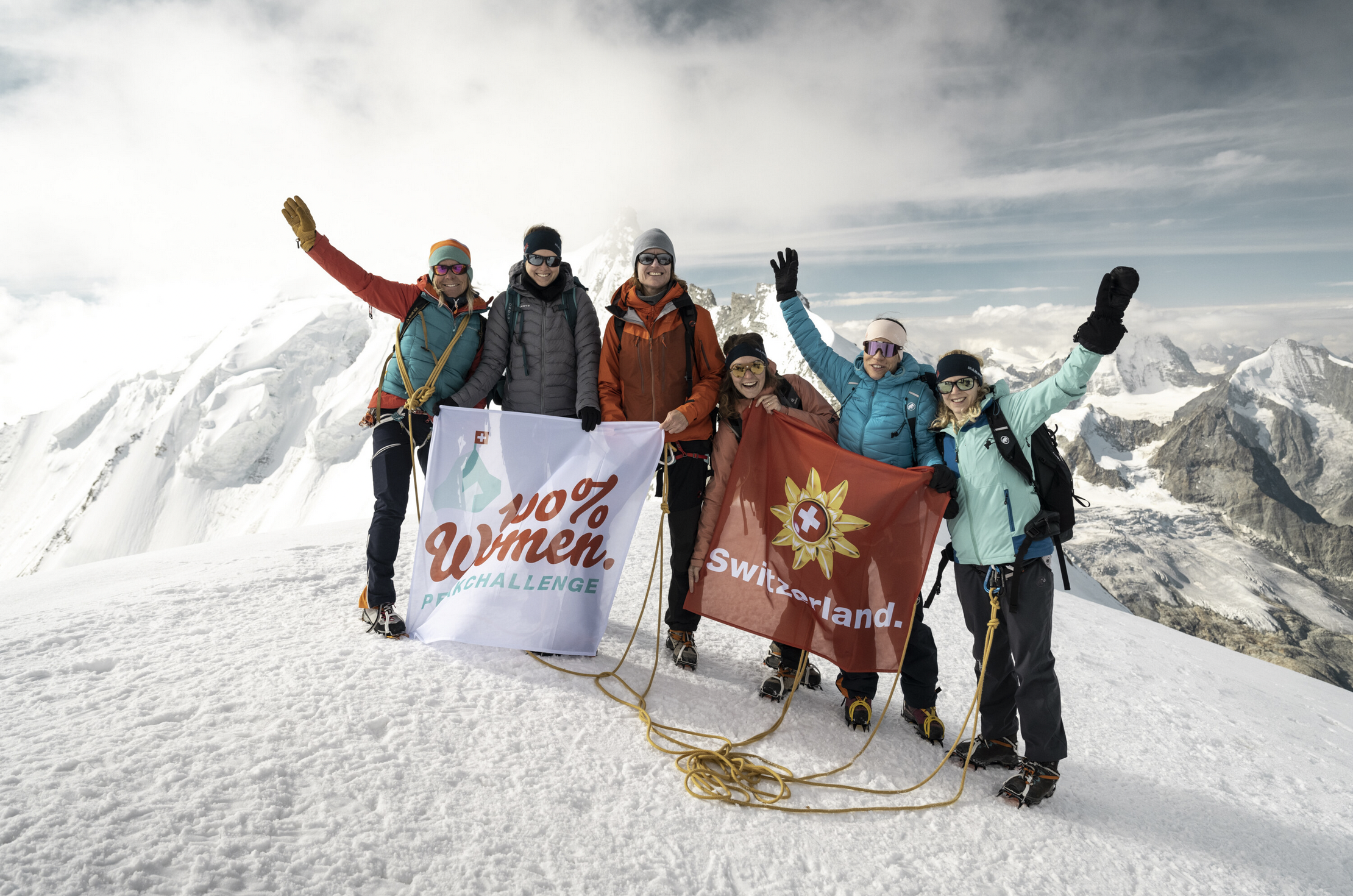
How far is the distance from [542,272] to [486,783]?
3.25m

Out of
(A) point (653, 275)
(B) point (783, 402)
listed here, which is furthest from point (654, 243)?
(B) point (783, 402)

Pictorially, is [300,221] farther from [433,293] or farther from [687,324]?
[687,324]

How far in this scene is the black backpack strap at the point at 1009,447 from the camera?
3686 mm

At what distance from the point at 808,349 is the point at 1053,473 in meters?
1.77

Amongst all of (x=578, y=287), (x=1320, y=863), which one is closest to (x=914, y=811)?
(x=1320, y=863)

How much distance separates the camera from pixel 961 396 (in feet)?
12.8

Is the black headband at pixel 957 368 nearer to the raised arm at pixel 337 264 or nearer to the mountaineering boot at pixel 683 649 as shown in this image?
the mountaineering boot at pixel 683 649

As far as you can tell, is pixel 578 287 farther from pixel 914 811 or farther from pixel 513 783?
pixel 914 811

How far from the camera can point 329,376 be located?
140m

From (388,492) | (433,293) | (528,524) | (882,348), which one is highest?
(433,293)

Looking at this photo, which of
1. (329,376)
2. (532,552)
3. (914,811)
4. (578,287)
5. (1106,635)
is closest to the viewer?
(914,811)

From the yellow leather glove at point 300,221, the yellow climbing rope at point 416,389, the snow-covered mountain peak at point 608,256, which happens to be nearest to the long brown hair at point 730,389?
the yellow climbing rope at point 416,389

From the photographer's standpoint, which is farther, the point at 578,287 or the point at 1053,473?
the point at 578,287

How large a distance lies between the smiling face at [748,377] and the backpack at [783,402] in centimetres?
16
